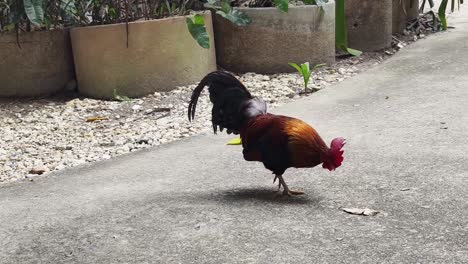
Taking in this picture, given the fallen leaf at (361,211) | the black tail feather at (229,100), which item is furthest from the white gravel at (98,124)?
the fallen leaf at (361,211)

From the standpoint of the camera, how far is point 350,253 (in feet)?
9.25

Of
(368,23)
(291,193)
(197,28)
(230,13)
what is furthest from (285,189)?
(368,23)

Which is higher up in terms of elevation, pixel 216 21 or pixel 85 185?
pixel 216 21

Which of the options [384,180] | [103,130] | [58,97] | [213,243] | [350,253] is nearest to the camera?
[350,253]

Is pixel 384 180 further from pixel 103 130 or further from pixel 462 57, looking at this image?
pixel 462 57

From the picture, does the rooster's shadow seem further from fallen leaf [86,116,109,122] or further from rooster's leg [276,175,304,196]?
fallen leaf [86,116,109,122]

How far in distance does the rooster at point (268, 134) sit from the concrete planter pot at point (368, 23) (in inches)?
158

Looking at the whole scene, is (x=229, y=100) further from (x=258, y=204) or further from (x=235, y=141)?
(x=235, y=141)

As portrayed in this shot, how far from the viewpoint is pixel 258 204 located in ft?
11.4

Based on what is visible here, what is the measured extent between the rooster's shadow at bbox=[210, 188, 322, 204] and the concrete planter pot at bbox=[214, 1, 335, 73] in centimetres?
320

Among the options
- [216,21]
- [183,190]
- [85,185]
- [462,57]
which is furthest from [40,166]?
[462,57]

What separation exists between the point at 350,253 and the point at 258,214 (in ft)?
2.05

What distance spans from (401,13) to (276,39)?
2376 millimetres

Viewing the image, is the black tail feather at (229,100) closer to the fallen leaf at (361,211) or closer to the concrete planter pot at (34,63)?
the fallen leaf at (361,211)
